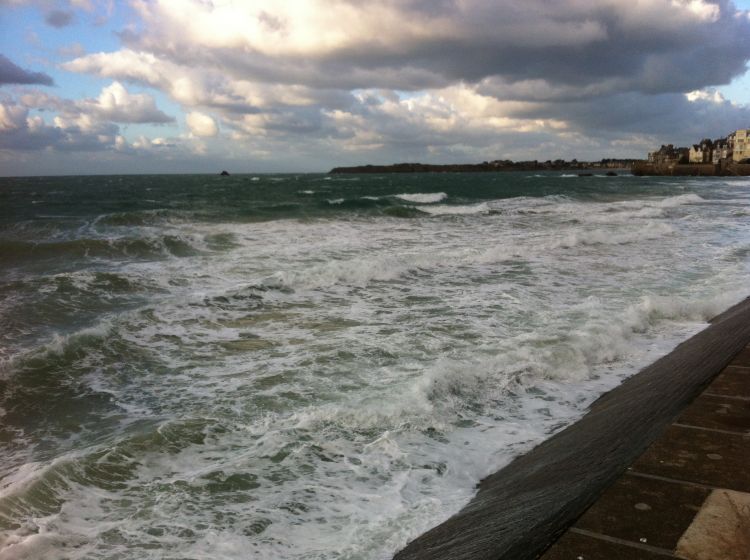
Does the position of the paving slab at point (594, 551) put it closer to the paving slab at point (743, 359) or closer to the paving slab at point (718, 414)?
the paving slab at point (718, 414)

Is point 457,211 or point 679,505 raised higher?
point 457,211

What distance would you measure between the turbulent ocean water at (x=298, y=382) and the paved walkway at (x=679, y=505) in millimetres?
1257

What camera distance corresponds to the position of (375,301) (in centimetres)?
1020

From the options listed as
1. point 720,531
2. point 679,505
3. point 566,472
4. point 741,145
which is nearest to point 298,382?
point 566,472

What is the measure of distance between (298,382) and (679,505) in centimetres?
414

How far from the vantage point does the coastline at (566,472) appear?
2.75 m

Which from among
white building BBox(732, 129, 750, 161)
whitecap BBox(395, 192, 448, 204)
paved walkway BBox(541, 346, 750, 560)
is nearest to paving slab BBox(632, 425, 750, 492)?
paved walkway BBox(541, 346, 750, 560)

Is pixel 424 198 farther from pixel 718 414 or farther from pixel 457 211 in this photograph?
pixel 718 414

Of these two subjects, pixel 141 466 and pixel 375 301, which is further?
pixel 375 301

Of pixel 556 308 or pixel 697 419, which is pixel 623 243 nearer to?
pixel 556 308

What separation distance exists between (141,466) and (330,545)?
195 centimetres

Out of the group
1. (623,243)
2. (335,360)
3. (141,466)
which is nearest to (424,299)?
(335,360)

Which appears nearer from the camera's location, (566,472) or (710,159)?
(566,472)

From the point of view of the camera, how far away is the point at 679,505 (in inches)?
99.0
